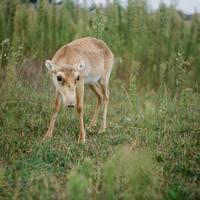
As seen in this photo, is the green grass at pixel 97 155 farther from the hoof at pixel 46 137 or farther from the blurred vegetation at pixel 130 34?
the blurred vegetation at pixel 130 34

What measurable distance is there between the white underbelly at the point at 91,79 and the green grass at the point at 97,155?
25.9 inches

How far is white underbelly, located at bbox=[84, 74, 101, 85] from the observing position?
8872 millimetres

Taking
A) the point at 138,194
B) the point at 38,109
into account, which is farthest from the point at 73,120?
the point at 138,194

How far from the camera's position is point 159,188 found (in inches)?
189

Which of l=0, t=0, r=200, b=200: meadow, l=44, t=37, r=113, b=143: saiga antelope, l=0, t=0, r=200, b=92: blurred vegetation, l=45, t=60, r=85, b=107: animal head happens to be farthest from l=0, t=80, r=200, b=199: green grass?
l=0, t=0, r=200, b=92: blurred vegetation

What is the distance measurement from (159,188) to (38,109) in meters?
4.29

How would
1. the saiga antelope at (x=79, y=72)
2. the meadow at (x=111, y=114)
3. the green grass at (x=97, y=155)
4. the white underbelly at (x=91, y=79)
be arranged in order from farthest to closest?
1. the white underbelly at (x=91, y=79)
2. the saiga antelope at (x=79, y=72)
3. the meadow at (x=111, y=114)
4. the green grass at (x=97, y=155)

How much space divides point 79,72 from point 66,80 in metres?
0.51

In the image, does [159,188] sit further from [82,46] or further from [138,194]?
[82,46]

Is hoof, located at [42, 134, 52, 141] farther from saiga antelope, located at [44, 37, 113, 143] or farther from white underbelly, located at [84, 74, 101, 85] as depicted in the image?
white underbelly, located at [84, 74, 101, 85]

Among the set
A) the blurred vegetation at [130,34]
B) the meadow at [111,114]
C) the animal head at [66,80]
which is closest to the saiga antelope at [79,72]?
the animal head at [66,80]

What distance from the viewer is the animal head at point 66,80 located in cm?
706

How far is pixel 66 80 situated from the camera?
718 centimetres

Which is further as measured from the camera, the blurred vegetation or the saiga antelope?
the blurred vegetation
